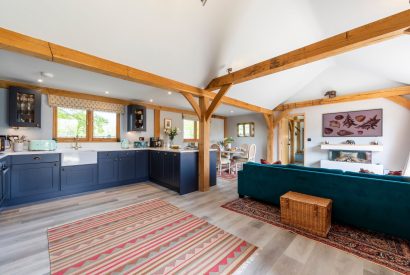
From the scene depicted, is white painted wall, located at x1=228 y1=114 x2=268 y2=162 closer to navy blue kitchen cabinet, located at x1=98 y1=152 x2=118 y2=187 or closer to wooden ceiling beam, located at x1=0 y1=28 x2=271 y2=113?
wooden ceiling beam, located at x1=0 y1=28 x2=271 y2=113

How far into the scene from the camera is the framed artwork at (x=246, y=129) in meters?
7.94

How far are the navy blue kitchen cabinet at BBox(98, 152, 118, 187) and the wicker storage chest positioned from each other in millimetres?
3844

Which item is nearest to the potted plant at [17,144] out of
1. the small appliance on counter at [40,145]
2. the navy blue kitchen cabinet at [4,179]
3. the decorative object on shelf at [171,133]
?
the small appliance on counter at [40,145]

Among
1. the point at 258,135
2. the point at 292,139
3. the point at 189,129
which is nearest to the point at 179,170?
the point at 189,129

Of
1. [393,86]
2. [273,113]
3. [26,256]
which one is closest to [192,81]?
[26,256]

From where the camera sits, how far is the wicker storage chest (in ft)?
6.91

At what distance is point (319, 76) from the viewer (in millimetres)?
5816

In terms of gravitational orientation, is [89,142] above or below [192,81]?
below

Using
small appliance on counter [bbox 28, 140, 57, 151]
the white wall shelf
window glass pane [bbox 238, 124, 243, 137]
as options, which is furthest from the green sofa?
window glass pane [bbox 238, 124, 243, 137]

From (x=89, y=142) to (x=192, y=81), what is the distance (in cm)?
315

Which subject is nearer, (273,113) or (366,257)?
(366,257)

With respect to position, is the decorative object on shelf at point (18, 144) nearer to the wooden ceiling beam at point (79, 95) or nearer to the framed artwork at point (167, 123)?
the wooden ceiling beam at point (79, 95)

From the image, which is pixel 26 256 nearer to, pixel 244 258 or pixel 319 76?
pixel 244 258

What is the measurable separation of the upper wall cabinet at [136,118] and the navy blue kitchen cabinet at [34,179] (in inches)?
77.7
